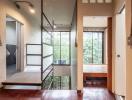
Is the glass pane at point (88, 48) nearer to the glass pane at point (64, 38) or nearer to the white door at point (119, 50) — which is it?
the glass pane at point (64, 38)

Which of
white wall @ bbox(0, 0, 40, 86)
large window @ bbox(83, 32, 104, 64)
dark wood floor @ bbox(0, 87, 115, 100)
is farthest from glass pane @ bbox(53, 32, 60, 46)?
dark wood floor @ bbox(0, 87, 115, 100)

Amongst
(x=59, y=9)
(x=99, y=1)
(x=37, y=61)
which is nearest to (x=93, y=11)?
(x=99, y=1)

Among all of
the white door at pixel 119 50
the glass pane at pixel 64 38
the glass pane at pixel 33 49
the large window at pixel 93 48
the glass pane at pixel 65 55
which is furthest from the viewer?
the glass pane at pixel 64 38

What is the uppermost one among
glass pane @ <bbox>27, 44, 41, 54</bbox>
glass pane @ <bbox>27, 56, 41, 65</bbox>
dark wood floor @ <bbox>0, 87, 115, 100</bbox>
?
glass pane @ <bbox>27, 44, 41, 54</bbox>

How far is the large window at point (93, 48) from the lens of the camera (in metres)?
10.0

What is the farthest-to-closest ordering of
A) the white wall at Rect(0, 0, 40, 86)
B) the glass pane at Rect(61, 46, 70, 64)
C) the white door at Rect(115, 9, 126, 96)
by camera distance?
the glass pane at Rect(61, 46, 70, 64) < the white wall at Rect(0, 0, 40, 86) < the white door at Rect(115, 9, 126, 96)

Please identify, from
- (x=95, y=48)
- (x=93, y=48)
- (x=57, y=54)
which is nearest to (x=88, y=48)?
(x=93, y=48)

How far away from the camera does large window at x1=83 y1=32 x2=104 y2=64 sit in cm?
1004

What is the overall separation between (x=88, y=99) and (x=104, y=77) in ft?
8.06

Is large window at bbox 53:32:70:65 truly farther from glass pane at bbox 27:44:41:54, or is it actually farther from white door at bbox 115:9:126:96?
white door at bbox 115:9:126:96

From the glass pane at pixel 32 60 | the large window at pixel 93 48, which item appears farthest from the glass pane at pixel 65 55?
the glass pane at pixel 32 60

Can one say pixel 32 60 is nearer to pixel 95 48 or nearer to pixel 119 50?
pixel 95 48

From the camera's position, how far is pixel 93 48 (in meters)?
10.1

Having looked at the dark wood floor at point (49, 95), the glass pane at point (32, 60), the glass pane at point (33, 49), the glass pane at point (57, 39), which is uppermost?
the glass pane at point (57, 39)
